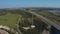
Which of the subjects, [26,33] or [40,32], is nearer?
[26,33]

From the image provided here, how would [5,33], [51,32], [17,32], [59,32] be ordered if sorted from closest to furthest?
[5,33], [17,32], [59,32], [51,32]

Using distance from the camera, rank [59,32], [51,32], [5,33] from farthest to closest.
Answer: [51,32]
[59,32]
[5,33]

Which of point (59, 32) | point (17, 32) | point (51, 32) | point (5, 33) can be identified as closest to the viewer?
point (5, 33)

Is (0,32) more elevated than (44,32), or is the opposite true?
(0,32)

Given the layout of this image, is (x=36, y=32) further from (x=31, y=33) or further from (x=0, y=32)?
(x=0, y=32)

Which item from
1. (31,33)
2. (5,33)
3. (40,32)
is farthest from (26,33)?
(5,33)

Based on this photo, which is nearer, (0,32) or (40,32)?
(0,32)

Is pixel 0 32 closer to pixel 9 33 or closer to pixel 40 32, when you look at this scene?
pixel 9 33

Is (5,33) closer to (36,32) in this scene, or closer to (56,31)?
(36,32)

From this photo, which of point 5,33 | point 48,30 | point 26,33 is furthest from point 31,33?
point 5,33
